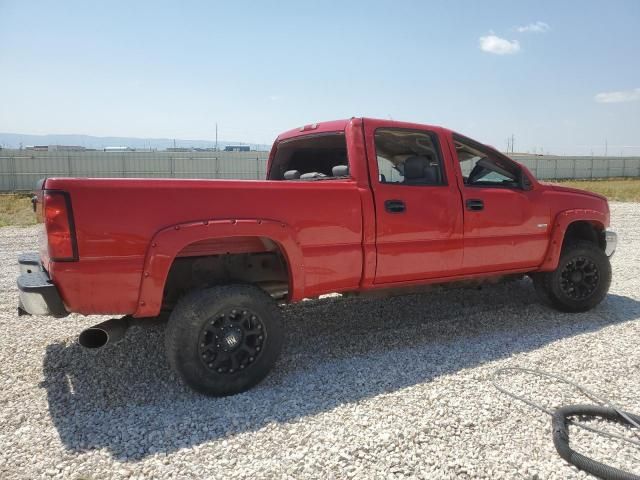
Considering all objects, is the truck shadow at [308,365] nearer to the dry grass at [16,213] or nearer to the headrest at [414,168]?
the headrest at [414,168]

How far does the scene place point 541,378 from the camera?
3639mm

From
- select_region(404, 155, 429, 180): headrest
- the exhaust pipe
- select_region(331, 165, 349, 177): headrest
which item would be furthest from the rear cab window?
the exhaust pipe

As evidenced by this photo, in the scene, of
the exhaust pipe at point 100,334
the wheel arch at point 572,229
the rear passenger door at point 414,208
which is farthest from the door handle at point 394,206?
the exhaust pipe at point 100,334

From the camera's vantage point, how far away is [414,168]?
4312 mm

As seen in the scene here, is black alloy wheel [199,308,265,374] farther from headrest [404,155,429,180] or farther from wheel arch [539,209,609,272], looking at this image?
wheel arch [539,209,609,272]

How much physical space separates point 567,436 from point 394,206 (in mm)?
1952

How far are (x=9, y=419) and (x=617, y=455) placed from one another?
3.54 meters

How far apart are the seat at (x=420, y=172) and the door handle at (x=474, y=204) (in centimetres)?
35

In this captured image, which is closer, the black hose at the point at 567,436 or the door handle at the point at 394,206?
the black hose at the point at 567,436

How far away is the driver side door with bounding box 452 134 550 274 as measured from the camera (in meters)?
4.45

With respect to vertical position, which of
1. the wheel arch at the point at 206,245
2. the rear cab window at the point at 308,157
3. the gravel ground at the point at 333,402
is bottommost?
the gravel ground at the point at 333,402

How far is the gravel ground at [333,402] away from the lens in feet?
8.64

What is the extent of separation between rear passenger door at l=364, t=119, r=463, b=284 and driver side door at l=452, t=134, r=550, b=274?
17 centimetres

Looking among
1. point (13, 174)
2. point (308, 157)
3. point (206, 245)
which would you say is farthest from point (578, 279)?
point (13, 174)
